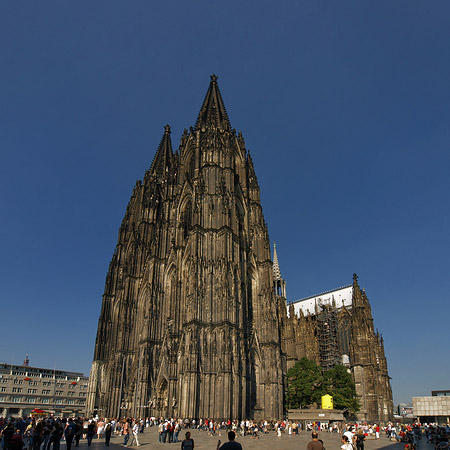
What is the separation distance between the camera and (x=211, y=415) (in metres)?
33.0

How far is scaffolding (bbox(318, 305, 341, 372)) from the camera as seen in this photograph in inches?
2328

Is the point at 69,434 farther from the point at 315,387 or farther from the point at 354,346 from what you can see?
the point at 354,346

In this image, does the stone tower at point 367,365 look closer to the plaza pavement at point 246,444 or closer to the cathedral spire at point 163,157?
the plaza pavement at point 246,444

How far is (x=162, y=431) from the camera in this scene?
22922 millimetres

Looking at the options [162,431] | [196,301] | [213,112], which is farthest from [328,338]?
[162,431]

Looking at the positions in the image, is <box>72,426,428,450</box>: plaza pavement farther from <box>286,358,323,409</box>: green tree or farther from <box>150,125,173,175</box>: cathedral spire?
<box>150,125,173,175</box>: cathedral spire

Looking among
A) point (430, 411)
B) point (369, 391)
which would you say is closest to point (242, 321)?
point (369, 391)

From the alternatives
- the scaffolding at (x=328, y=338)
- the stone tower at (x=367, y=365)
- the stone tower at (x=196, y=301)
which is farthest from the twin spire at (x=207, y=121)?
the scaffolding at (x=328, y=338)

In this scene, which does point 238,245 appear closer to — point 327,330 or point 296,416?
point 296,416

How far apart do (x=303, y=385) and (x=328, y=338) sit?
19.6 m

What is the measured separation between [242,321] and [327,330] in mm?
27826

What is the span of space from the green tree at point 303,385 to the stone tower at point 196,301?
3.21 m

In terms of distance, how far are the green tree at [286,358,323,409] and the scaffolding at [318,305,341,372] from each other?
15.0m

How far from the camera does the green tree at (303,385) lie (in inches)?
1690
